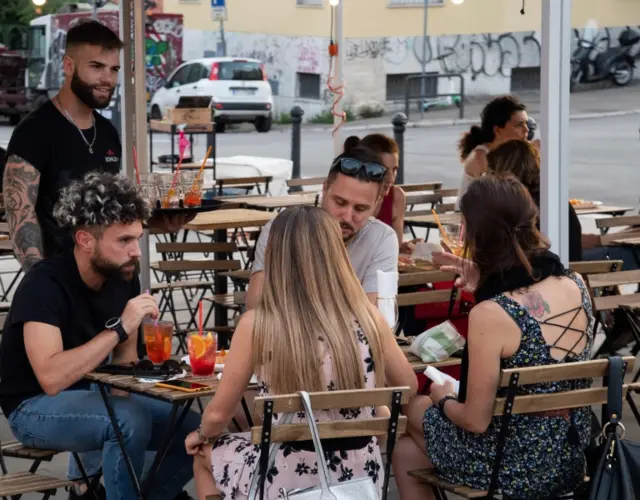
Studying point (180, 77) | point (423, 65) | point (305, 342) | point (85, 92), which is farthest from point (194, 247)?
point (423, 65)

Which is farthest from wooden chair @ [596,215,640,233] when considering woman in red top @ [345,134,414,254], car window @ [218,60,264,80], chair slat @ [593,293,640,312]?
car window @ [218,60,264,80]

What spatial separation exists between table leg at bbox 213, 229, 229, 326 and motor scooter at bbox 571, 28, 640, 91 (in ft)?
8.56

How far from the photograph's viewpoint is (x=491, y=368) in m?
3.66

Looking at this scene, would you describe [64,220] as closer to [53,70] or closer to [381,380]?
[381,380]

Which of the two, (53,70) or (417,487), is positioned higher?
(53,70)

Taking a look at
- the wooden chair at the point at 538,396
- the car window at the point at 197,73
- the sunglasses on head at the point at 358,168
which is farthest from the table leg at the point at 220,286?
the car window at the point at 197,73

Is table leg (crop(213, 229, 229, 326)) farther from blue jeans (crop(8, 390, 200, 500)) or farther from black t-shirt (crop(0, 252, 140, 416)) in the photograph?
blue jeans (crop(8, 390, 200, 500))

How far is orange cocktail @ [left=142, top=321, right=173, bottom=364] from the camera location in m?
4.19

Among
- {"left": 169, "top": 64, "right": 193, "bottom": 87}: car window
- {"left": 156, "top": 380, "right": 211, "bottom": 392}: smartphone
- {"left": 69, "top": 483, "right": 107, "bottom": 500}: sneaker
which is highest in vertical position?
{"left": 169, "top": 64, "right": 193, "bottom": 87}: car window

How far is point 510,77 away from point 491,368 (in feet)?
86.3

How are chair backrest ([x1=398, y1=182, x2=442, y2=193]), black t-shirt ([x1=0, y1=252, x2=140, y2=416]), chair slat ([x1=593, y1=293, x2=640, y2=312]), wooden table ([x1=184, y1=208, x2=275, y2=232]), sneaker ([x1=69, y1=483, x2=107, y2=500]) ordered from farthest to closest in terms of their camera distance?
chair backrest ([x1=398, y1=182, x2=442, y2=193])
wooden table ([x1=184, y1=208, x2=275, y2=232])
chair slat ([x1=593, y1=293, x2=640, y2=312])
sneaker ([x1=69, y1=483, x2=107, y2=500])
black t-shirt ([x1=0, y1=252, x2=140, y2=416])

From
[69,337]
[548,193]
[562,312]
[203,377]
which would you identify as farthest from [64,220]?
[548,193]

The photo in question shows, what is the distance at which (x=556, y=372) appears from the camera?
365 centimetres

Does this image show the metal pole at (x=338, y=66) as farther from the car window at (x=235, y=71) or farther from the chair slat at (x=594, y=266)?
the car window at (x=235, y=71)
